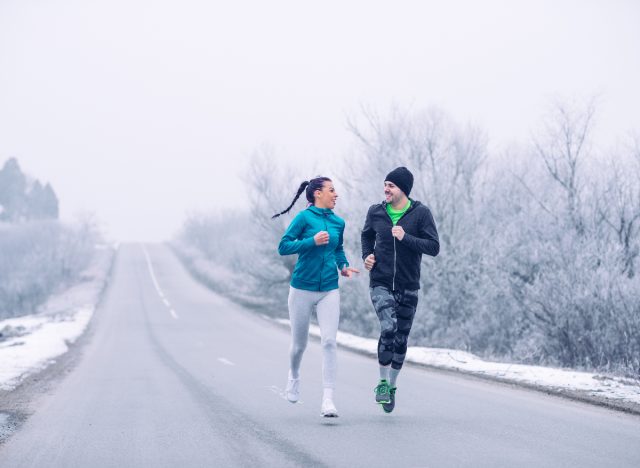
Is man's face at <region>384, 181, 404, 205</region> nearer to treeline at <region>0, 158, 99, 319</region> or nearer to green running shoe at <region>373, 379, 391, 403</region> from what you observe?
green running shoe at <region>373, 379, 391, 403</region>

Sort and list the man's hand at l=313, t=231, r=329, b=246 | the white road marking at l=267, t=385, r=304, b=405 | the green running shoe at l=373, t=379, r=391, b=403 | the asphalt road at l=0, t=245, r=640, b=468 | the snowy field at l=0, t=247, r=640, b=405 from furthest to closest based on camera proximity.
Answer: the snowy field at l=0, t=247, r=640, b=405, the white road marking at l=267, t=385, r=304, b=405, the green running shoe at l=373, t=379, r=391, b=403, the man's hand at l=313, t=231, r=329, b=246, the asphalt road at l=0, t=245, r=640, b=468

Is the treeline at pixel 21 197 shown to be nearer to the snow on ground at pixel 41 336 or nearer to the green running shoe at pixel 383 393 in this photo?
the snow on ground at pixel 41 336

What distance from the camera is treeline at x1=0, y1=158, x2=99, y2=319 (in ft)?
158

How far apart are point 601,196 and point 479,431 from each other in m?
15.3

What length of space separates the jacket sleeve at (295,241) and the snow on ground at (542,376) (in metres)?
3.73

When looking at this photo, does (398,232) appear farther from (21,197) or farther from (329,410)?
(21,197)

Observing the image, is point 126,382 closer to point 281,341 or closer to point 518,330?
point 281,341

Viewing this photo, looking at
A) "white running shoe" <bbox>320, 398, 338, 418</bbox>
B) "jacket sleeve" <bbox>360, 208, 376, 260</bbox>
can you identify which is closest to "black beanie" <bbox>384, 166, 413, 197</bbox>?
"jacket sleeve" <bbox>360, 208, 376, 260</bbox>

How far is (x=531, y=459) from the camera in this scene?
17.7ft

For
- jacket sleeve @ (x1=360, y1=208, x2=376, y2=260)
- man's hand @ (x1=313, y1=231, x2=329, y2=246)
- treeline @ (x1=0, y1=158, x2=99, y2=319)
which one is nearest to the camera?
man's hand @ (x1=313, y1=231, x2=329, y2=246)

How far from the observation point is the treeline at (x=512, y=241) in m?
16.4

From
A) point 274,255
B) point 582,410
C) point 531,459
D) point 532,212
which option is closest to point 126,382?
point 582,410

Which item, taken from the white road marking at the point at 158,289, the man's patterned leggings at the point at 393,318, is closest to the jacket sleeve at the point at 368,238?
the man's patterned leggings at the point at 393,318

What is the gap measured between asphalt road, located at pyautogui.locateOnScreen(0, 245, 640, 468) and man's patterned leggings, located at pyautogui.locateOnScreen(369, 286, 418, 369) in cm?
58
